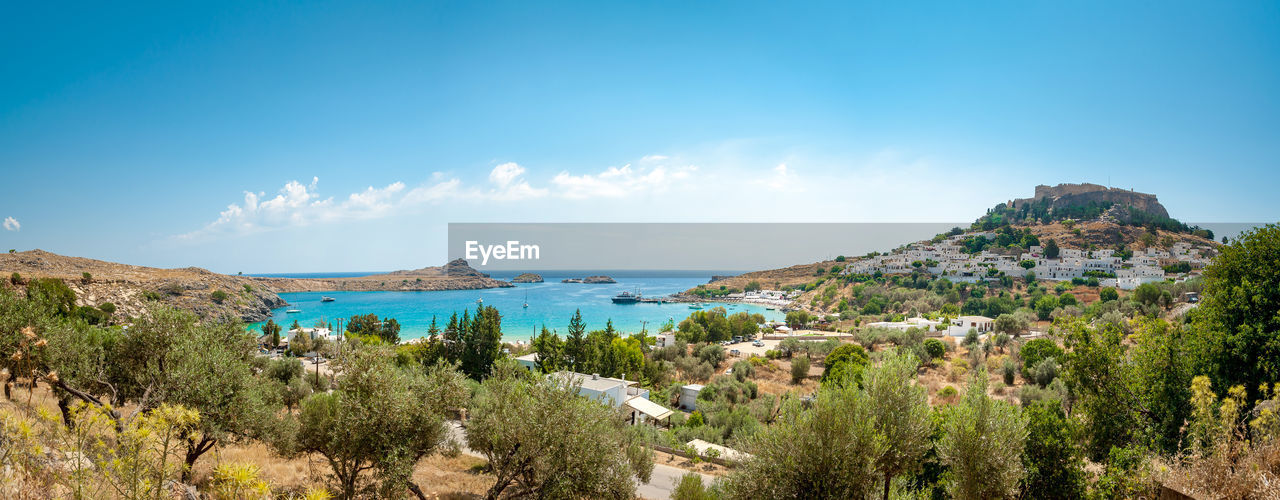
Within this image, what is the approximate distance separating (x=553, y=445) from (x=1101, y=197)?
16140cm

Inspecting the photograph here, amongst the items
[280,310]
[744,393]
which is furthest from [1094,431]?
[280,310]

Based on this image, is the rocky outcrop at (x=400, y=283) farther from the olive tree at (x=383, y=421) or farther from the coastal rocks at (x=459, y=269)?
the olive tree at (x=383, y=421)

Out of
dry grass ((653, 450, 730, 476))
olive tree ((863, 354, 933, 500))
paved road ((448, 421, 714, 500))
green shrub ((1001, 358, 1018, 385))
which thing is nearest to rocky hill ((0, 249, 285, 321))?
dry grass ((653, 450, 730, 476))

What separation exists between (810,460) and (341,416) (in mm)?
7943

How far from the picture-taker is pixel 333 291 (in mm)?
147375

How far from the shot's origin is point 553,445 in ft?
30.3

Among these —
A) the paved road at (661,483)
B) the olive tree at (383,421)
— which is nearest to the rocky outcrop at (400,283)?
the paved road at (661,483)

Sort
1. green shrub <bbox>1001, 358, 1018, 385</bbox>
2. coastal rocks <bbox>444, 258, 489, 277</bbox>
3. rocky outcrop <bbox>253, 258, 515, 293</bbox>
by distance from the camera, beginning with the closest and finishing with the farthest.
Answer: green shrub <bbox>1001, 358, 1018, 385</bbox>, rocky outcrop <bbox>253, 258, 515, 293</bbox>, coastal rocks <bbox>444, 258, 489, 277</bbox>

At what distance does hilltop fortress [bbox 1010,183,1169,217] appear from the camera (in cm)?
12430

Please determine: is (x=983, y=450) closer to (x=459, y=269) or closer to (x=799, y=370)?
(x=799, y=370)

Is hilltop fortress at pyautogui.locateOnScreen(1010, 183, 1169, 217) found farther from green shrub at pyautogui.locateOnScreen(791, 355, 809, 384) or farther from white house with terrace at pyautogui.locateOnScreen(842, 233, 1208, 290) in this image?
green shrub at pyautogui.locateOnScreen(791, 355, 809, 384)

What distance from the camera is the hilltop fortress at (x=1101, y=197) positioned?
124 m

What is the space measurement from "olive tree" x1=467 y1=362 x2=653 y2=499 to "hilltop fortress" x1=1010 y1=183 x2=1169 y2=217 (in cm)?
15196

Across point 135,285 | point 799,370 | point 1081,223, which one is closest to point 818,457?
point 799,370
